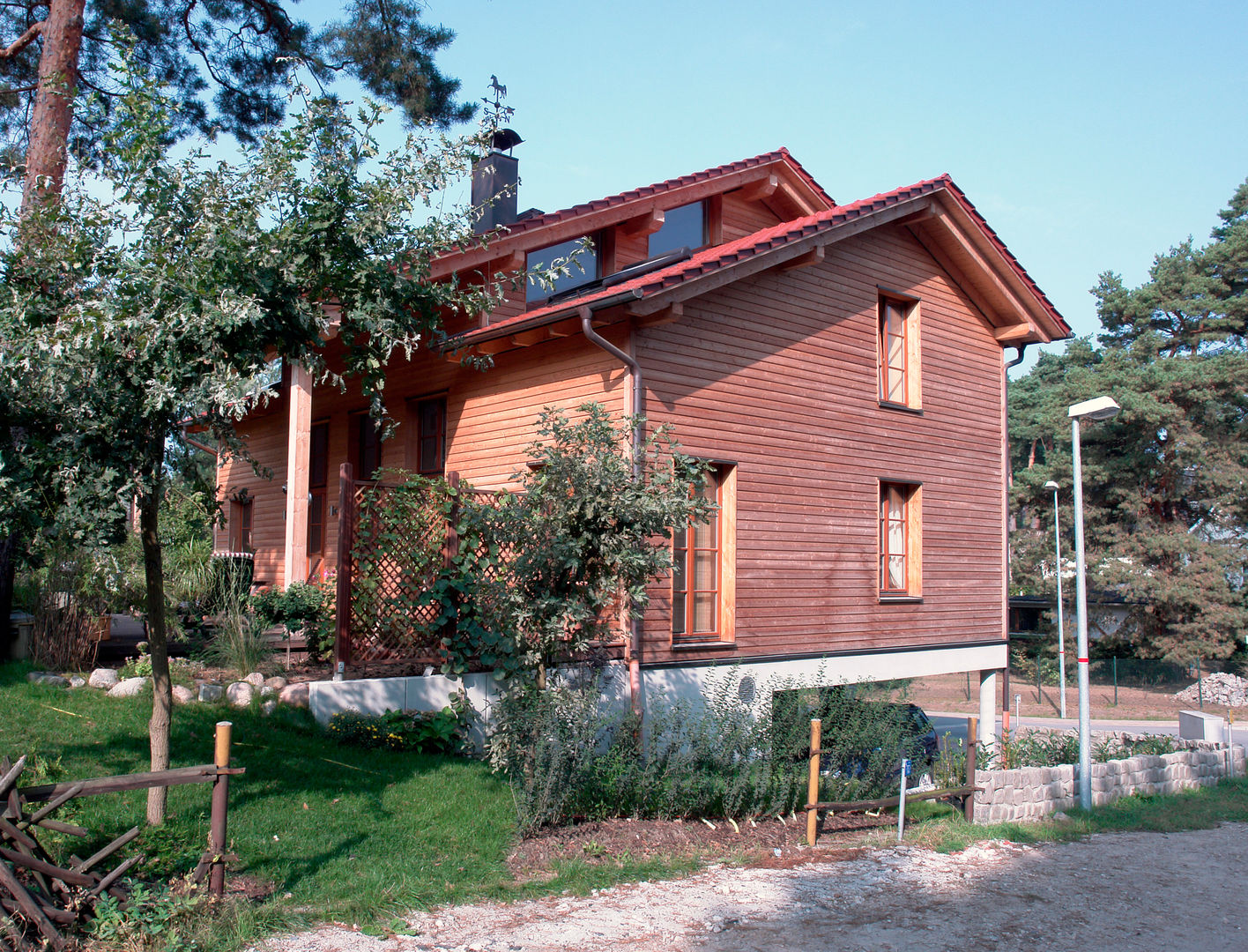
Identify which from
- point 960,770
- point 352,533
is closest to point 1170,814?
point 960,770

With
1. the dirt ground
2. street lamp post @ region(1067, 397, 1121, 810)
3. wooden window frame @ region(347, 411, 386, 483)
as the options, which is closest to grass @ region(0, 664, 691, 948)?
street lamp post @ region(1067, 397, 1121, 810)

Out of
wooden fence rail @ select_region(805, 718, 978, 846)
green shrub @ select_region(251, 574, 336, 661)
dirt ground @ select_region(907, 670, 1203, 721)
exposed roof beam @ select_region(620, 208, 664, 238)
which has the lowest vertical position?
dirt ground @ select_region(907, 670, 1203, 721)

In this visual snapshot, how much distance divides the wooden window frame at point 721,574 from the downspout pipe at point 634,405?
2.77ft

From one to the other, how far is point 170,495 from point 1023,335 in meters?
13.6

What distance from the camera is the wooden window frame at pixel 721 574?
11070 millimetres

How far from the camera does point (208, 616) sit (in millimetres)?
11836

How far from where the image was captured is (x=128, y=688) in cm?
881

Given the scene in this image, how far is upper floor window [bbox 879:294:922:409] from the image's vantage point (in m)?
14.2

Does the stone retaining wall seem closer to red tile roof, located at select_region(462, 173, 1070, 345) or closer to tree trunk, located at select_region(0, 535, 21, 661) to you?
red tile roof, located at select_region(462, 173, 1070, 345)

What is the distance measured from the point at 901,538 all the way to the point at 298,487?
27.4ft

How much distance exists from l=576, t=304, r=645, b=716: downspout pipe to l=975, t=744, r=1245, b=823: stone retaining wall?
3.50 metres

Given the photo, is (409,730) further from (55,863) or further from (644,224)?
(644,224)

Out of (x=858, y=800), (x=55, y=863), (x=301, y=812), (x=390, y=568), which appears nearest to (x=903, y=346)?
(x=858, y=800)

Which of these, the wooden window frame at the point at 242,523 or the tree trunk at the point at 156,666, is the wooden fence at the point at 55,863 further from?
the wooden window frame at the point at 242,523
